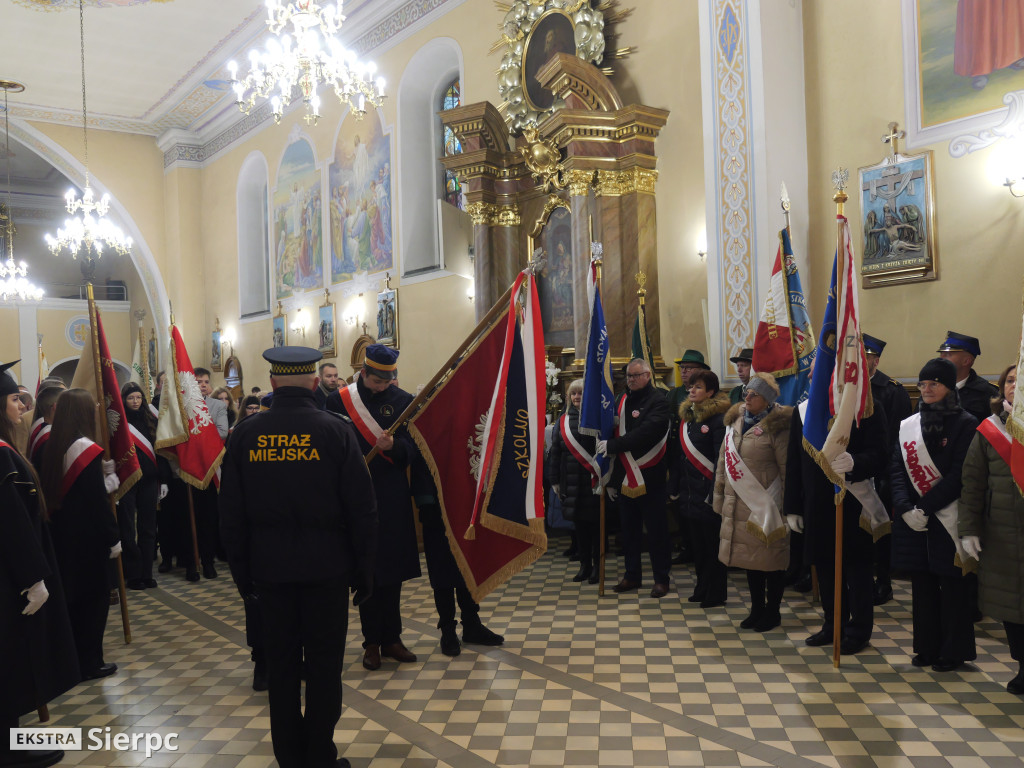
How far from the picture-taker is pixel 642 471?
6.04 metres

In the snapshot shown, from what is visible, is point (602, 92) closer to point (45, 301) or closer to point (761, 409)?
point (761, 409)

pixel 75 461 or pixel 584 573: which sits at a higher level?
pixel 75 461

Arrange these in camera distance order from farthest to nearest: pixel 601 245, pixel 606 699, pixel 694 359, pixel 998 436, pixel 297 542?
pixel 601 245, pixel 694 359, pixel 606 699, pixel 998 436, pixel 297 542

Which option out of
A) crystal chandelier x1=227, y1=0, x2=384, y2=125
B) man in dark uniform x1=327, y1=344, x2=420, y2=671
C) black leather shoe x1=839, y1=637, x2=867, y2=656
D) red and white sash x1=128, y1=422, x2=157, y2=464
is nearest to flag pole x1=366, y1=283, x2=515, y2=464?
man in dark uniform x1=327, y1=344, x2=420, y2=671

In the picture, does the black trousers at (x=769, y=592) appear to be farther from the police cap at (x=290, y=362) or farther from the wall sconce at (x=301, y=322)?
the wall sconce at (x=301, y=322)

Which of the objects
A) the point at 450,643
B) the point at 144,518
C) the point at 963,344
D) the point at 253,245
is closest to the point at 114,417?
the point at 144,518

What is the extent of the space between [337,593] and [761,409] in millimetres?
2910

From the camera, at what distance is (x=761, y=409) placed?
16.5ft

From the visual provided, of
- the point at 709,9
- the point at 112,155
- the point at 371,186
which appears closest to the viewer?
the point at 709,9

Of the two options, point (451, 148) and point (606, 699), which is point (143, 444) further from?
point (451, 148)

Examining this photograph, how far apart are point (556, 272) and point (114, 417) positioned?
18.0 ft

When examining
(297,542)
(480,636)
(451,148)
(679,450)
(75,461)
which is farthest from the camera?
(451,148)

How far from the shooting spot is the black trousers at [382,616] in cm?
461

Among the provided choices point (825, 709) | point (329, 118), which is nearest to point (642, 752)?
point (825, 709)
